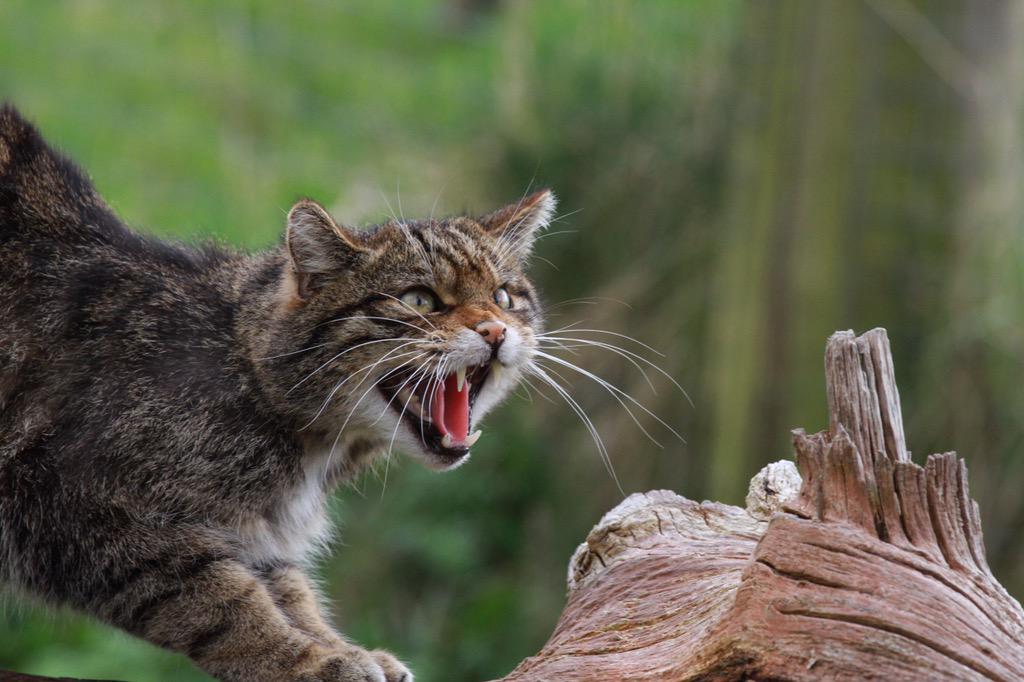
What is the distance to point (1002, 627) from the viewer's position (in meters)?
2.44

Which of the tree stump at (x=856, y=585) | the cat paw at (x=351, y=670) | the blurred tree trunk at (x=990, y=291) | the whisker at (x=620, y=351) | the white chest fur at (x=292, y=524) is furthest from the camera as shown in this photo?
the blurred tree trunk at (x=990, y=291)

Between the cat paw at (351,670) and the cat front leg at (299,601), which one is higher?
the cat front leg at (299,601)

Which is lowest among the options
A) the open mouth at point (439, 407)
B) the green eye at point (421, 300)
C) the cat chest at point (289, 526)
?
the cat chest at point (289, 526)

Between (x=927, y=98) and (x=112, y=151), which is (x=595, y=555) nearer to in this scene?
(x=927, y=98)

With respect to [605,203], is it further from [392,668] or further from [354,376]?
[392,668]

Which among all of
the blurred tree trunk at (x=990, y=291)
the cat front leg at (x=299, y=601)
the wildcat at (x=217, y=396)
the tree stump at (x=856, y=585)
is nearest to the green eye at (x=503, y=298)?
the wildcat at (x=217, y=396)

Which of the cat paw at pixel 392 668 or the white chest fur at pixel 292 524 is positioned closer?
the cat paw at pixel 392 668

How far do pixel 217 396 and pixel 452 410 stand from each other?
25.2 inches

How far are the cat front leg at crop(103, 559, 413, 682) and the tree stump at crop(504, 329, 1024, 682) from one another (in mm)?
617

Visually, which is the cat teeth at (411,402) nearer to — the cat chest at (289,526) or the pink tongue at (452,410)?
the pink tongue at (452,410)

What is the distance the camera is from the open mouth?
3.41m

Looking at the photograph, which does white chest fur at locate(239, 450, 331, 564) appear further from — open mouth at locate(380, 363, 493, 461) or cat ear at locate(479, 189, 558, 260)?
cat ear at locate(479, 189, 558, 260)

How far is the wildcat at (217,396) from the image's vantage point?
3.19 m

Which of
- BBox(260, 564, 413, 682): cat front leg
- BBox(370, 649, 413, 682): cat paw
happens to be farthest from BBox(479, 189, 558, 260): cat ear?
BBox(370, 649, 413, 682): cat paw
